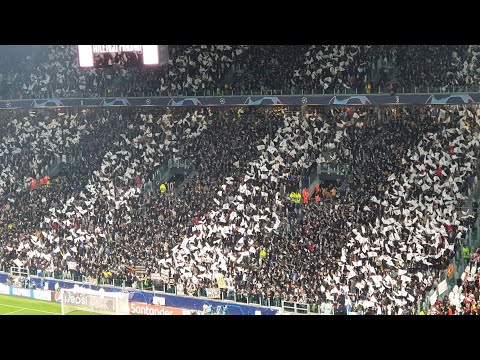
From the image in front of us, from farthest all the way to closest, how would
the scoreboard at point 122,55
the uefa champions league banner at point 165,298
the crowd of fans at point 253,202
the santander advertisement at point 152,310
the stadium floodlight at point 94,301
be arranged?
the scoreboard at point 122,55 < the santander advertisement at point 152,310 < the stadium floodlight at point 94,301 < the uefa champions league banner at point 165,298 < the crowd of fans at point 253,202

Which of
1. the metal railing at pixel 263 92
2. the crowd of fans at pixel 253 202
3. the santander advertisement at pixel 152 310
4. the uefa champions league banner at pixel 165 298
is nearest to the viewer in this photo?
the crowd of fans at pixel 253 202

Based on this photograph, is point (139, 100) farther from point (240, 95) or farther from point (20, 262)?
point (20, 262)

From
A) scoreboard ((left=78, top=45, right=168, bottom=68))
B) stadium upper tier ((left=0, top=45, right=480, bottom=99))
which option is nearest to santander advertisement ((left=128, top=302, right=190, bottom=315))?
scoreboard ((left=78, top=45, right=168, bottom=68))

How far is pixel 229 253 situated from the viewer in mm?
19359

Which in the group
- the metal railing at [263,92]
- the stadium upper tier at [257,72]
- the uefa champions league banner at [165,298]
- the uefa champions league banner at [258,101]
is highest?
the stadium upper tier at [257,72]

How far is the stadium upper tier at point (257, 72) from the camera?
21.5 m

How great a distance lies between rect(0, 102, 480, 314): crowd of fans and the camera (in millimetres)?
17797

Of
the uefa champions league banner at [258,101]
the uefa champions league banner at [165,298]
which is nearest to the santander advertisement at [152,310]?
the uefa champions league banner at [165,298]

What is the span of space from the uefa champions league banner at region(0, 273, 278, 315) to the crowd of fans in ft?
1.08

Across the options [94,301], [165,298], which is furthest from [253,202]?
[94,301]

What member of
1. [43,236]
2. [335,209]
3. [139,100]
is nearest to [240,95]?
[139,100]

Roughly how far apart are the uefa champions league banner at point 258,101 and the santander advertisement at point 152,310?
23.8 feet

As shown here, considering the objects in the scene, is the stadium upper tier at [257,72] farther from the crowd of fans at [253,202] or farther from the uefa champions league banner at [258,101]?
the crowd of fans at [253,202]

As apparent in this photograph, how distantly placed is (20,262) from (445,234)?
38.5ft
